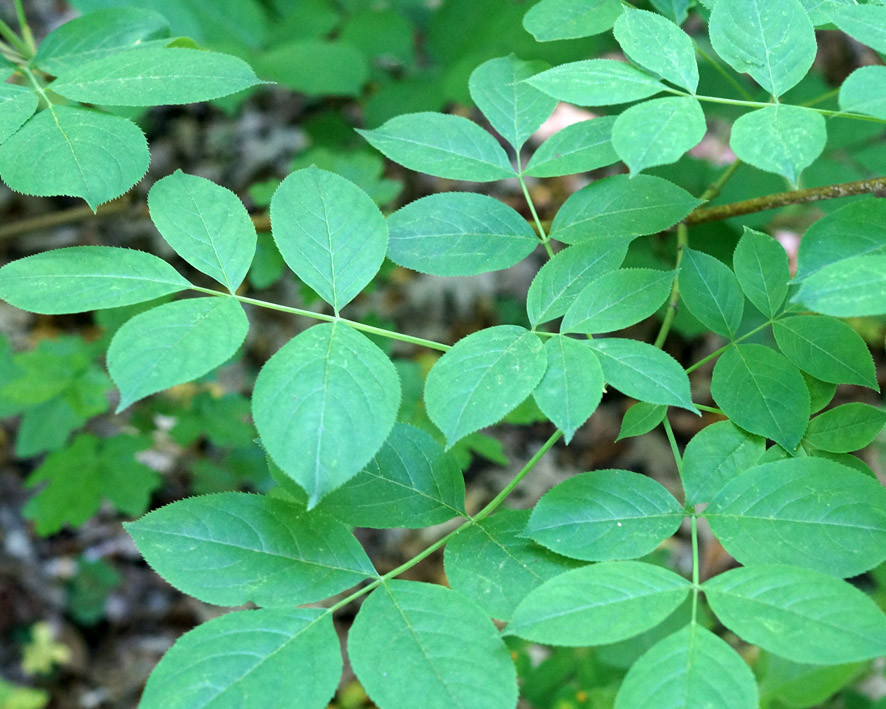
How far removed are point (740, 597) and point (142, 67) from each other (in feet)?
3.52

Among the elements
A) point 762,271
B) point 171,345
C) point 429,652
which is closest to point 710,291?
point 762,271


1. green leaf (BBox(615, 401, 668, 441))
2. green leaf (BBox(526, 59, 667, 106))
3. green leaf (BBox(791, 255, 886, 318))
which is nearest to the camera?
green leaf (BBox(791, 255, 886, 318))

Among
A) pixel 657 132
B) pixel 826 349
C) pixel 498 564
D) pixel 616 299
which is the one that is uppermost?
pixel 657 132

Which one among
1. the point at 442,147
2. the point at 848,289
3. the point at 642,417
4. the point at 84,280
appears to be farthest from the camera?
the point at 442,147

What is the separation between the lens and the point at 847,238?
934 millimetres

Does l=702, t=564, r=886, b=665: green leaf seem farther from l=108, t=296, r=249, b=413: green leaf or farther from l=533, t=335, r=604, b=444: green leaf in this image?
l=108, t=296, r=249, b=413: green leaf

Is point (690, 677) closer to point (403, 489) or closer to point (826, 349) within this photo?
point (403, 489)

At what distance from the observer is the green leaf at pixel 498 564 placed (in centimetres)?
87

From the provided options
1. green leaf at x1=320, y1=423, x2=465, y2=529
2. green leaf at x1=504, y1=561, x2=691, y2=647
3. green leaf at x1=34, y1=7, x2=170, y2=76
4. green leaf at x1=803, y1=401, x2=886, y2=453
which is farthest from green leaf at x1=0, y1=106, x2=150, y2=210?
green leaf at x1=803, y1=401, x2=886, y2=453

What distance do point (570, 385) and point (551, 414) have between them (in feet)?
0.16

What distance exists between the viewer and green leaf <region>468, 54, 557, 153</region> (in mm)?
1228

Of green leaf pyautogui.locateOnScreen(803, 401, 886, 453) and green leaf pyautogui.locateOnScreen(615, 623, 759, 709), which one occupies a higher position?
green leaf pyautogui.locateOnScreen(803, 401, 886, 453)

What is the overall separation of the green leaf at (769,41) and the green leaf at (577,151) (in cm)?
20

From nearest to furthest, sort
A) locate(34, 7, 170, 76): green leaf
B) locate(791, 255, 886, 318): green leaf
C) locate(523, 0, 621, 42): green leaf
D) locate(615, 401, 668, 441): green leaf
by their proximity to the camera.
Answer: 1. locate(791, 255, 886, 318): green leaf
2. locate(615, 401, 668, 441): green leaf
3. locate(523, 0, 621, 42): green leaf
4. locate(34, 7, 170, 76): green leaf
